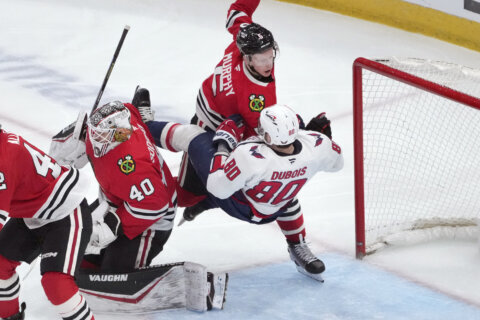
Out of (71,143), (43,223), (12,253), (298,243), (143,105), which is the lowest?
(298,243)

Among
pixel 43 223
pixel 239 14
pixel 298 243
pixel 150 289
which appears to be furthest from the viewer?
pixel 239 14

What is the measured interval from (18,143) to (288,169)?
1016 millimetres

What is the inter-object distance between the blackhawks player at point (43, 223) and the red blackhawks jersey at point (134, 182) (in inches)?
8.2

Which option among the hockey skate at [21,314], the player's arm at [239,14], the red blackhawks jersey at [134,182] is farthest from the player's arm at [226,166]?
the hockey skate at [21,314]

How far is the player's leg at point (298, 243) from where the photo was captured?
3521 mm

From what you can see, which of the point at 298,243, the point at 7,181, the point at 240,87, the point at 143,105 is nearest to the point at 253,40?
the point at 240,87

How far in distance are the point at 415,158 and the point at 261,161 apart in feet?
4.77

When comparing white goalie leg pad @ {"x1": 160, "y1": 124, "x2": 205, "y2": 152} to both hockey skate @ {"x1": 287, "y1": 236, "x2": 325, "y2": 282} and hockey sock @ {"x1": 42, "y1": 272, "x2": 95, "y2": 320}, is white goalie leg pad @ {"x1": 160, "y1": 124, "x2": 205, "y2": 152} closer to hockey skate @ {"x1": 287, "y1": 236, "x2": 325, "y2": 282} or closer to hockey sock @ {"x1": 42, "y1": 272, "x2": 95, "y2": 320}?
hockey skate @ {"x1": 287, "y1": 236, "x2": 325, "y2": 282}

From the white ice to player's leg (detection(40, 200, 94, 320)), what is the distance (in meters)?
0.45

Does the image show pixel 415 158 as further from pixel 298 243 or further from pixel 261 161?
pixel 261 161

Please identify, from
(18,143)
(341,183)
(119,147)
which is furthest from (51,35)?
(18,143)

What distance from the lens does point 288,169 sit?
311cm

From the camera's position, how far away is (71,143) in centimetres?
327

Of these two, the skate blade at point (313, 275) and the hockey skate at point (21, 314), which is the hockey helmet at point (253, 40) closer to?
the skate blade at point (313, 275)
